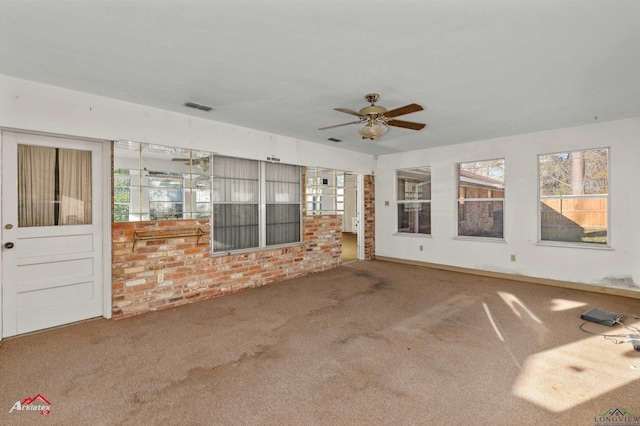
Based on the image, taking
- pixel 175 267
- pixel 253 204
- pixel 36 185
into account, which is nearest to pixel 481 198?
pixel 253 204

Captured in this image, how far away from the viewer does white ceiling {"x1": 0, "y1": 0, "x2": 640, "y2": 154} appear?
2.00 m

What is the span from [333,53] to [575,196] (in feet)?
15.8

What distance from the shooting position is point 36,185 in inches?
131

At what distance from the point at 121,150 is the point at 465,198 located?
5.88 m

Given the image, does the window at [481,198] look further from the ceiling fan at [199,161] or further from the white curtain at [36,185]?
the white curtain at [36,185]

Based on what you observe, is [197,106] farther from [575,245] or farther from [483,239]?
[575,245]

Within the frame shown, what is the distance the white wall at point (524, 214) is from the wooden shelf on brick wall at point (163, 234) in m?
4.43

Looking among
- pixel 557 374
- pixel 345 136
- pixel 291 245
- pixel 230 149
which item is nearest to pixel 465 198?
pixel 345 136

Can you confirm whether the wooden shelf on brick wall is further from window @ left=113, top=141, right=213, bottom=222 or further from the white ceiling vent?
the white ceiling vent

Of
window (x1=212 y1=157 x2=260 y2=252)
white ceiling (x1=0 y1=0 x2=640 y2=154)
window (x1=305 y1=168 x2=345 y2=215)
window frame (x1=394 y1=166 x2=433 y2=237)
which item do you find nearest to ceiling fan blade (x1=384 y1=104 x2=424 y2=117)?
white ceiling (x1=0 y1=0 x2=640 y2=154)

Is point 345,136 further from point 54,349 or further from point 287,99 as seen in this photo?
point 54,349

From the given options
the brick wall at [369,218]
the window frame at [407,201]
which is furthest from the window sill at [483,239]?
the brick wall at [369,218]

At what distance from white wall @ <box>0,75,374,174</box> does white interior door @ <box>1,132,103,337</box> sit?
241mm

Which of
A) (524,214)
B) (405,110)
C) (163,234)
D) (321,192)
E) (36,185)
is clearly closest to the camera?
(405,110)
